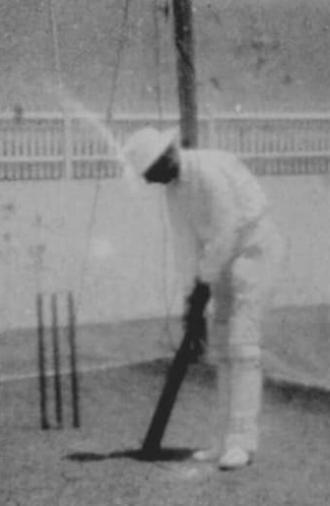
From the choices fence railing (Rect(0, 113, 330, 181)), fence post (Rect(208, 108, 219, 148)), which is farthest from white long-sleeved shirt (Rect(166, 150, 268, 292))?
fence post (Rect(208, 108, 219, 148))

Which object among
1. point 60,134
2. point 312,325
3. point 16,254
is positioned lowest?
point 312,325

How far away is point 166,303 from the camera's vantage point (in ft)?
42.7

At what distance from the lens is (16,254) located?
12.5 m

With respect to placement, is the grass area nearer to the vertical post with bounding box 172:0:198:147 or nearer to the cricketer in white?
the vertical post with bounding box 172:0:198:147

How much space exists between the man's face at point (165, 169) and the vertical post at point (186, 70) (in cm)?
344

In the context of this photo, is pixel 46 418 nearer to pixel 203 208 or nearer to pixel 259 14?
pixel 203 208

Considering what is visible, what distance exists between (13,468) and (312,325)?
615 centimetres

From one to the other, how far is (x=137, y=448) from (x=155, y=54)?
1098 inches

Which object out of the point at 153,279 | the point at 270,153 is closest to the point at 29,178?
the point at 153,279

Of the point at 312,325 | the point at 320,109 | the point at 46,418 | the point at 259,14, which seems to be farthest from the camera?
the point at 259,14

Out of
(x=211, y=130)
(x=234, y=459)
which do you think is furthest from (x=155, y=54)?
(x=234, y=459)

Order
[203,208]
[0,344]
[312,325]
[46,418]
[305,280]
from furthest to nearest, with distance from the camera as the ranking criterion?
[305,280]
[312,325]
[0,344]
[46,418]
[203,208]

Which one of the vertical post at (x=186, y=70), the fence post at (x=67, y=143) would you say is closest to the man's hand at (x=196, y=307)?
the vertical post at (x=186, y=70)

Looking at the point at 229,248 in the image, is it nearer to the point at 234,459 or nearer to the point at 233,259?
the point at 233,259
